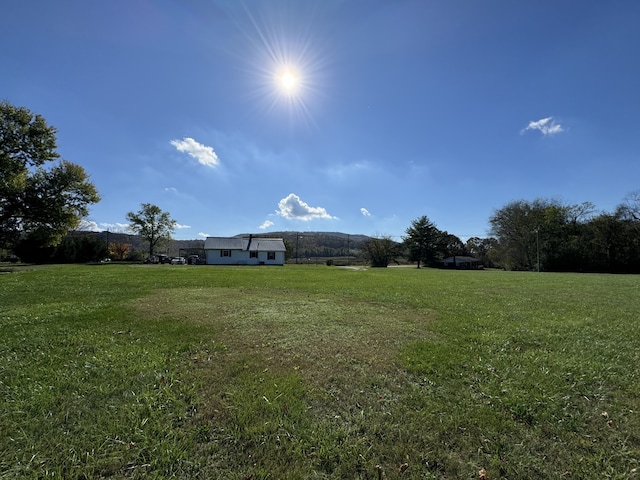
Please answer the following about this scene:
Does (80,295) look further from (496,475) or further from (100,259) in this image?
(100,259)

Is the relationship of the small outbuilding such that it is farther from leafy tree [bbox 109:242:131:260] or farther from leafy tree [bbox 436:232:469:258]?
leafy tree [bbox 109:242:131:260]

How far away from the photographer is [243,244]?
45.3m

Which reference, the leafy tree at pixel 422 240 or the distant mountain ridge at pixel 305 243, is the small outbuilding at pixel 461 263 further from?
the distant mountain ridge at pixel 305 243

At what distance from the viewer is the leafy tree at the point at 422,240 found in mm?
50688

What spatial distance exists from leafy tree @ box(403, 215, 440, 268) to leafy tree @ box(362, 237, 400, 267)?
11.3 feet

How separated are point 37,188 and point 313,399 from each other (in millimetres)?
31848

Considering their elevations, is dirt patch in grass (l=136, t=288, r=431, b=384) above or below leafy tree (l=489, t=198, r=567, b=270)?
below

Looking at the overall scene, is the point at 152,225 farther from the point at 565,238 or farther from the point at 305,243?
the point at 565,238

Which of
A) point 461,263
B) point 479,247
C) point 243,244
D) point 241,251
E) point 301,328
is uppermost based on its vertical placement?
point 479,247

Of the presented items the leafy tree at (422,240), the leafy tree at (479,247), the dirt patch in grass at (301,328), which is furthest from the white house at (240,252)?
the leafy tree at (479,247)

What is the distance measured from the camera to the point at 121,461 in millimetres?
2312

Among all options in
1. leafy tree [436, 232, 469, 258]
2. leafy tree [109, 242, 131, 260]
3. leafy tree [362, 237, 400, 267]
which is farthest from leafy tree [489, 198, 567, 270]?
leafy tree [109, 242, 131, 260]

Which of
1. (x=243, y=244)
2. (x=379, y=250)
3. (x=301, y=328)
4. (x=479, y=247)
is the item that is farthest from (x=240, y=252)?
(x=479, y=247)

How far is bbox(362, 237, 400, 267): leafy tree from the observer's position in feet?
164
